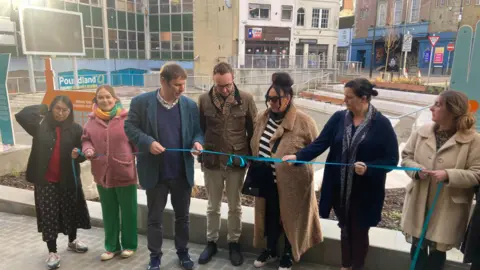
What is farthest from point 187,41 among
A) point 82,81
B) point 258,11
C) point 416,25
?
point 416,25

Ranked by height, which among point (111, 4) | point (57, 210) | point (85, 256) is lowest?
point (85, 256)

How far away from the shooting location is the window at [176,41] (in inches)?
1398

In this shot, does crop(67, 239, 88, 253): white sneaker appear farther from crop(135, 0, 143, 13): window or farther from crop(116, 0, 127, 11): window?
crop(135, 0, 143, 13): window

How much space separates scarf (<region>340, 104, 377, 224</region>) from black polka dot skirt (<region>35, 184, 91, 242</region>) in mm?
2664

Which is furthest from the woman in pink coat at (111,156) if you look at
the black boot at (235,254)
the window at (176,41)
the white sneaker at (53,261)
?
the window at (176,41)

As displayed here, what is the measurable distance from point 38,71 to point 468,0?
33817 millimetres

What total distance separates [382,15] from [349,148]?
40700 millimetres

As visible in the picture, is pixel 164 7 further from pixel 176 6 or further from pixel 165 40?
pixel 165 40

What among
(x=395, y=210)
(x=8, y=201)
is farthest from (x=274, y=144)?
(x=8, y=201)

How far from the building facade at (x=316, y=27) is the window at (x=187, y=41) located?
33.1ft

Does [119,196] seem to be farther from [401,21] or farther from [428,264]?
[401,21]

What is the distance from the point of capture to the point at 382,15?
38.8 meters

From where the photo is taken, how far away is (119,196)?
368cm

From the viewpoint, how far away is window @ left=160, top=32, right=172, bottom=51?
35750mm
